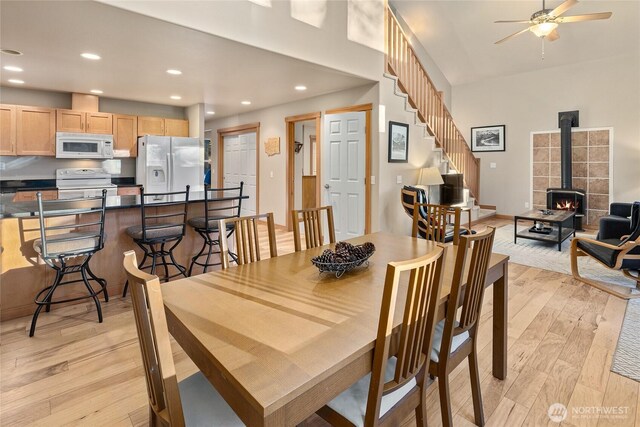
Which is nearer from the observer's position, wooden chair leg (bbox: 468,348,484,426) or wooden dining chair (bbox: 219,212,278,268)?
wooden chair leg (bbox: 468,348,484,426)

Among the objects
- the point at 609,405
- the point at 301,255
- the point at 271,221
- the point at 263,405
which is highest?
the point at 271,221

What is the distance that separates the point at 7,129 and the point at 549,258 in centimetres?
757

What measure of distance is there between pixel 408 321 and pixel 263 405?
56 cm

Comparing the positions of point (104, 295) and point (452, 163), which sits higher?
point (452, 163)

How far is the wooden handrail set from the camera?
16.9 ft

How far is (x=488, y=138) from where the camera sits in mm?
8391

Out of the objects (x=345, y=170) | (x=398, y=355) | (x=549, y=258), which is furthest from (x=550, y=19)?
(x=398, y=355)

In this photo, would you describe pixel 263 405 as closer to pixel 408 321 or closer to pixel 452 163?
pixel 408 321

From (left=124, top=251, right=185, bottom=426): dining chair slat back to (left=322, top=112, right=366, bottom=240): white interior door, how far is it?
4349 mm

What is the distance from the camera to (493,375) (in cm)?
207

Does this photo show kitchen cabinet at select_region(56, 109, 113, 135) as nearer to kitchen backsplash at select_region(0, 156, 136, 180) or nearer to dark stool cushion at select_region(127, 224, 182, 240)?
kitchen backsplash at select_region(0, 156, 136, 180)

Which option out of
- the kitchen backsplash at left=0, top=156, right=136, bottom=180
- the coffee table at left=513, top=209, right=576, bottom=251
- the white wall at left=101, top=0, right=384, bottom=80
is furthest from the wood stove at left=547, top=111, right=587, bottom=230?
the kitchen backsplash at left=0, top=156, right=136, bottom=180

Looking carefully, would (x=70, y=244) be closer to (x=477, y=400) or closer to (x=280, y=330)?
(x=280, y=330)

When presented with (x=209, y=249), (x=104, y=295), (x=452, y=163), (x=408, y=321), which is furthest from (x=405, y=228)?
(x=408, y=321)
